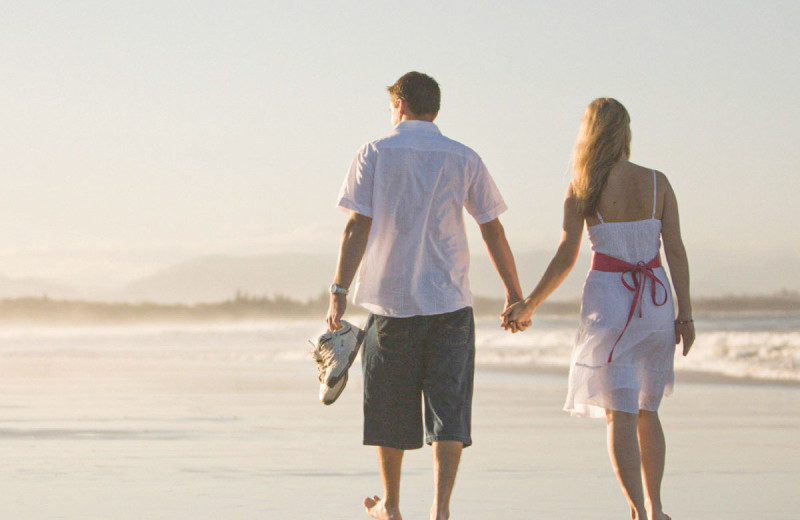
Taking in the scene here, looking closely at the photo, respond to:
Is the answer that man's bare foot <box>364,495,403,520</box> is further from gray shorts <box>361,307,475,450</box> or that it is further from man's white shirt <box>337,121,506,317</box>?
man's white shirt <box>337,121,506,317</box>

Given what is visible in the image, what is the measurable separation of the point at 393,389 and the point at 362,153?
2.91 feet

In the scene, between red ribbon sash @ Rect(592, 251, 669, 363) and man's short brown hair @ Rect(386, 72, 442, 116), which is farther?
man's short brown hair @ Rect(386, 72, 442, 116)

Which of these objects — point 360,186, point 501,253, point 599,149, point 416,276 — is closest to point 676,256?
point 599,149

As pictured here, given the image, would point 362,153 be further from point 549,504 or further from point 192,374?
point 192,374

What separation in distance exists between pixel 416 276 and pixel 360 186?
15.3 inches

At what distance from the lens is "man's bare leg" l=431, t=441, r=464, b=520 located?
4.20 metres

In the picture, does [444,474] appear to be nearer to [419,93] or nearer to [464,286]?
[464,286]

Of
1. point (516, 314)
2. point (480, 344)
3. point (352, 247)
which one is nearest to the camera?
point (352, 247)

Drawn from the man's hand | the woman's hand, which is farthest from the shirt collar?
the woman's hand

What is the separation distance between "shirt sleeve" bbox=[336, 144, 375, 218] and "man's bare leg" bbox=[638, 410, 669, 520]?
127 centimetres

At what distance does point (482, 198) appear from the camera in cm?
437

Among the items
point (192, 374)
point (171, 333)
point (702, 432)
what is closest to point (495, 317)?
point (171, 333)

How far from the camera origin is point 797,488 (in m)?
5.21

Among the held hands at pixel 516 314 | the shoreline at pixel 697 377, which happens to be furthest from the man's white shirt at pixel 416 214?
the shoreline at pixel 697 377
